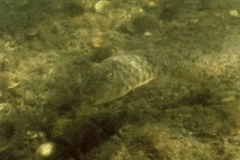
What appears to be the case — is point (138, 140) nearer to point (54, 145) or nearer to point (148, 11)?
point (54, 145)

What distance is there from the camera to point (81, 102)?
3.56 meters

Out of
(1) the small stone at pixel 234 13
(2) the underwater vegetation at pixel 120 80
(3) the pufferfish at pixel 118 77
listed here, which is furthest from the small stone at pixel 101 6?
(1) the small stone at pixel 234 13

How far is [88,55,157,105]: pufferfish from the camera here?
3539 mm

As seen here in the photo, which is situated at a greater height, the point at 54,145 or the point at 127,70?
the point at 127,70

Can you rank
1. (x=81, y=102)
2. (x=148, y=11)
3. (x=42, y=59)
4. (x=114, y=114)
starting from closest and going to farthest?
(x=114, y=114), (x=81, y=102), (x=42, y=59), (x=148, y=11)

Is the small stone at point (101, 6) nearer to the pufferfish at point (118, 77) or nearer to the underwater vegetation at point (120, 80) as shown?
the underwater vegetation at point (120, 80)

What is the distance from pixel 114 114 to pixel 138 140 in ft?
1.58

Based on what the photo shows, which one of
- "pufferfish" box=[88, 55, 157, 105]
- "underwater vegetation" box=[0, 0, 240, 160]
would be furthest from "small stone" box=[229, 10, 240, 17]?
"pufferfish" box=[88, 55, 157, 105]

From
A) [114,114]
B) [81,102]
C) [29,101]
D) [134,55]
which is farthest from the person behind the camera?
[134,55]

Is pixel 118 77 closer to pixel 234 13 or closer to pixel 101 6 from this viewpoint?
pixel 101 6

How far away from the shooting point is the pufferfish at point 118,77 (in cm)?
354

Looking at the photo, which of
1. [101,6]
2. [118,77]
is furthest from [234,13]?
[118,77]

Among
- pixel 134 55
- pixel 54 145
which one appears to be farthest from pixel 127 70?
pixel 54 145

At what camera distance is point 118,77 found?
367cm
